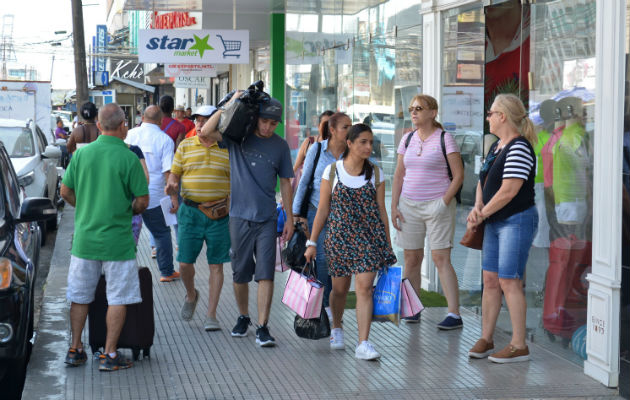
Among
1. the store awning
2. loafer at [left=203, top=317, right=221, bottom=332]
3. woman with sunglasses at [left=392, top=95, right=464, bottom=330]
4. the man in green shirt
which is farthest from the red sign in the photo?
the store awning

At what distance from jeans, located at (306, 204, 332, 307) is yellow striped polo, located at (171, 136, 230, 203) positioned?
2.53ft

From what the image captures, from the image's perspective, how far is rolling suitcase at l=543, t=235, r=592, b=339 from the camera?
21.2 feet

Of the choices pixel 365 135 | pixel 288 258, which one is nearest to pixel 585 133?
pixel 365 135

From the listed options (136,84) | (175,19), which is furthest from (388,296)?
(136,84)

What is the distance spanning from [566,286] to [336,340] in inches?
69.7

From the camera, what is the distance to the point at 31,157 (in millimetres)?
14398

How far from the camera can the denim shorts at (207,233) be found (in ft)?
25.0

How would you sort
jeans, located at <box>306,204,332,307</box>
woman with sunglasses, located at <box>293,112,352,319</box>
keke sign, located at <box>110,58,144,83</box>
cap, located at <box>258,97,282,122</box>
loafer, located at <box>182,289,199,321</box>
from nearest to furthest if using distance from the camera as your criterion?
cap, located at <box>258,97,282,122</box>
jeans, located at <box>306,204,332,307</box>
woman with sunglasses, located at <box>293,112,352,319</box>
loafer, located at <box>182,289,199,321</box>
keke sign, located at <box>110,58,144,83</box>

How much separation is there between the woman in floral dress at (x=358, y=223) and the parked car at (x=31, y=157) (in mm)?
7989

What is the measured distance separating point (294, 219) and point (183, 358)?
1.50 metres

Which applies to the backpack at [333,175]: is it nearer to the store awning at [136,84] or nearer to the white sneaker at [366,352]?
the white sneaker at [366,352]

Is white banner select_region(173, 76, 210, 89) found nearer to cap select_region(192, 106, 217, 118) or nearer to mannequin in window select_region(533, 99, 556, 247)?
cap select_region(192, 106, 217, 118)

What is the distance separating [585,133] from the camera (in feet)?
21.2

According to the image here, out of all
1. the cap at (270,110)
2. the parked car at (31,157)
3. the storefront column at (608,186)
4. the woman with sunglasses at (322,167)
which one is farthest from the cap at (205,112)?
the parked car at (31,157)
